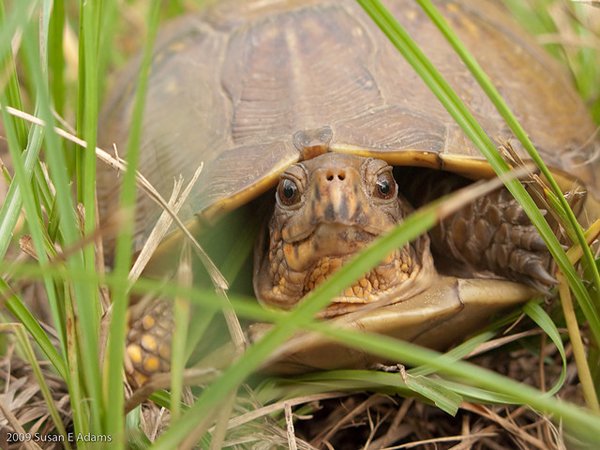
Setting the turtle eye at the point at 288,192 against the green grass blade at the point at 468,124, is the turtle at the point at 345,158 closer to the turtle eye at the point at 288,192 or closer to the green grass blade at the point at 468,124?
the turtle eye at the point at 288,192

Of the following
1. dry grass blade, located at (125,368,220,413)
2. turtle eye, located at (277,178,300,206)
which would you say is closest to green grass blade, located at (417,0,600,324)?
turtle eye, located at (277,178,300,206)

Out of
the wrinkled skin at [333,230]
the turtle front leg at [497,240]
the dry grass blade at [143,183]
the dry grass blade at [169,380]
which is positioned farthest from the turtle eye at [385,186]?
the dry grass blade at [169,380]

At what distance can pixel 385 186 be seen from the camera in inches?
52.3

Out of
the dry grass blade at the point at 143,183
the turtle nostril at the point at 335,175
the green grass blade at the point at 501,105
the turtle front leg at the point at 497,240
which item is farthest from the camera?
the turtle front leg at the point at 497,240

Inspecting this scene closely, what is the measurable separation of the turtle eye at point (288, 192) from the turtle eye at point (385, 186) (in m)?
0.15

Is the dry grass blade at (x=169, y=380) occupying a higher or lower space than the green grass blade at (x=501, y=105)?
lower

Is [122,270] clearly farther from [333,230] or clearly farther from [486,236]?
[486,236]

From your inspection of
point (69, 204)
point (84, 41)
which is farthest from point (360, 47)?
point (69, 204)

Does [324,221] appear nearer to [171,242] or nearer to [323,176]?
[323,176]

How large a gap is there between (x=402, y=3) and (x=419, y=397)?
1068 mm

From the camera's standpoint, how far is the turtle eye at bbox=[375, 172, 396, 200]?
1.32 meters

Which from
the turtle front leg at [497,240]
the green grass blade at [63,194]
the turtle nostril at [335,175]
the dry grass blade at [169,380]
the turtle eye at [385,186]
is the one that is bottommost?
the turtle front leg at [497,240]

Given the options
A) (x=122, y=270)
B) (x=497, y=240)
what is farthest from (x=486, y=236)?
(x=122, y=270)

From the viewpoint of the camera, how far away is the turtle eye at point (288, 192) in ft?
4.33
